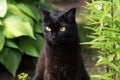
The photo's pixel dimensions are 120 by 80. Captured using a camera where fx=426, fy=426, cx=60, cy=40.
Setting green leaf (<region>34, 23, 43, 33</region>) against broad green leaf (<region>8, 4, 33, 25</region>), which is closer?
broad green leaf (<region>8, 4, 33, 25</region>)

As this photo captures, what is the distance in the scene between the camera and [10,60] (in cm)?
488

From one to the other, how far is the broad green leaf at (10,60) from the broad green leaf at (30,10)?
58 cm

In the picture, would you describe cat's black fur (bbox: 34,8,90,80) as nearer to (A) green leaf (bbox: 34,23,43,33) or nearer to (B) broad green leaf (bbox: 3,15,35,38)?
(B) broad green leaf (bbox: 3,15,35,38)

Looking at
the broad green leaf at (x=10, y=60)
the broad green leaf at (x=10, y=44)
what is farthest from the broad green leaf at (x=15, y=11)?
the broad green leaf at (x=10, y=60)

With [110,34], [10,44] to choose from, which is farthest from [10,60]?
[110,34]

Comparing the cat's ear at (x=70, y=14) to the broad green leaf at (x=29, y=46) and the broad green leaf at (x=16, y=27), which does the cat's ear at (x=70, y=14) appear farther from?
the broad green leaf at (x=29, y=46)

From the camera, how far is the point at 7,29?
16.1 feet

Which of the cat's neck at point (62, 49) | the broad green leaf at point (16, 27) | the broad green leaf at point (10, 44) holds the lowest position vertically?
the broad green leaf at point (10, 44)

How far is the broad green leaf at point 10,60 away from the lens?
4.86m

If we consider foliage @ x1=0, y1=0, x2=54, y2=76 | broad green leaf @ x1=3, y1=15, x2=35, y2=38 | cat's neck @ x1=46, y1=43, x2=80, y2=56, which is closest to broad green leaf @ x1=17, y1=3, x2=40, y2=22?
foliage @ x1=0, y1=0, x2=54, y2=76

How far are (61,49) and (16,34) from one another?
1.29 meters

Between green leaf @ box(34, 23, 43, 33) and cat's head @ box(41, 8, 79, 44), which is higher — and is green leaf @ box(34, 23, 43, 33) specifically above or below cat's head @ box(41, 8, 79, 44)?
below

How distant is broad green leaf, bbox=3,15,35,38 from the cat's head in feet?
4.35

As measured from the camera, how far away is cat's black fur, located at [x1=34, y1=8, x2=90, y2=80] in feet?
11.5
